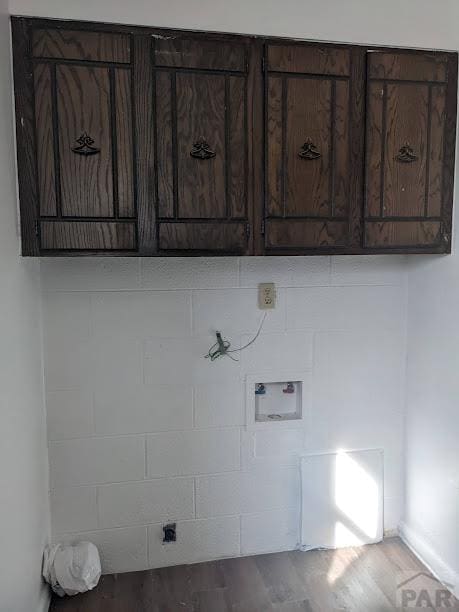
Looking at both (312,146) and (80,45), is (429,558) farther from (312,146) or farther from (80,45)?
(80,45)

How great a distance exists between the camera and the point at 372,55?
76.9 inches

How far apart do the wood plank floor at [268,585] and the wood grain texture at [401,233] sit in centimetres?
144

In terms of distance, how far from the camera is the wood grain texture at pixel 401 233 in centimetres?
204

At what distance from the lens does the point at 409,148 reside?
6.62 ft

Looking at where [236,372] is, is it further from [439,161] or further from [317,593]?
[439,161]

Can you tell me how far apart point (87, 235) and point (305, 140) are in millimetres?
870

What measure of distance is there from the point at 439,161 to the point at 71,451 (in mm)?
1925

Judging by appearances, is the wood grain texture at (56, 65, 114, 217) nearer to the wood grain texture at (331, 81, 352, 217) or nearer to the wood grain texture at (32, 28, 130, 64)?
the wood grain texture at (32, 28, 130, 64)

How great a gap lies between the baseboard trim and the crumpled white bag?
1.46 metres

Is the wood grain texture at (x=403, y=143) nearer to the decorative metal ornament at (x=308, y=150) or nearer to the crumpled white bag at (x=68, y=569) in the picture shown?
the decorative metal ornament at (x=308, y=150)

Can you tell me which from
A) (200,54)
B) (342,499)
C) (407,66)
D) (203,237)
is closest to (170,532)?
(342,499)

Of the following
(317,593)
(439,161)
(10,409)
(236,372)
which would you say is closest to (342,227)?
(439,161)

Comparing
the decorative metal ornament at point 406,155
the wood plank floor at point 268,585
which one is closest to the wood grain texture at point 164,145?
the decorative metal ornament at point 406,155

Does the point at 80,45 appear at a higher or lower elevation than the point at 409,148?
higher
